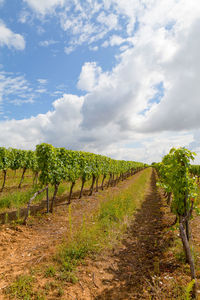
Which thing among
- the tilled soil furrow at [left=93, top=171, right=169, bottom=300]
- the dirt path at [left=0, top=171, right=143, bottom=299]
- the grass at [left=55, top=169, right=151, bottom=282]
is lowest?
the tilled soil furrow at [left=93, top=171, right=169, bottom=300]

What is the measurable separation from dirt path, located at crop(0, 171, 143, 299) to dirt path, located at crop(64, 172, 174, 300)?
170 cm

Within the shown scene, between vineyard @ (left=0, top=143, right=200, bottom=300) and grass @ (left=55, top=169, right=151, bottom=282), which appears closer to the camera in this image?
vineyard @ (left=0, top=143, right=200, bottom=300)

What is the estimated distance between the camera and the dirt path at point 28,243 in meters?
4.81

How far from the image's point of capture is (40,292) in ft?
12.5

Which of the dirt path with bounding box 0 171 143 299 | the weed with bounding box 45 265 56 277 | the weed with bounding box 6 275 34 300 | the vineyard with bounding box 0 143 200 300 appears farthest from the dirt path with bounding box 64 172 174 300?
the dirt path with bounding box 0 171 143 299

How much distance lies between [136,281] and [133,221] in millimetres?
4878

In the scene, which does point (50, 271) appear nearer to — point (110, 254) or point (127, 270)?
point (110, 254)

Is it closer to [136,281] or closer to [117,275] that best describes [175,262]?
[136,281]

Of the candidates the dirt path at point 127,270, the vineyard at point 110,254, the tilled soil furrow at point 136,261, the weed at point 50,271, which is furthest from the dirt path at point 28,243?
the tilled soil furrow at point 136,261

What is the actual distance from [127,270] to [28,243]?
406cm

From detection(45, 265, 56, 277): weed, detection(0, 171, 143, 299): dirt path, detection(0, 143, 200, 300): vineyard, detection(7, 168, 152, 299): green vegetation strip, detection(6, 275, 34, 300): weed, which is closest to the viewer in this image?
detection(6, 275, 34, 300): weed

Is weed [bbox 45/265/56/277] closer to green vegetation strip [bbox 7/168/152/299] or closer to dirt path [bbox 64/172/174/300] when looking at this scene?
green vegetation strip [bbox 7/168/152/299]

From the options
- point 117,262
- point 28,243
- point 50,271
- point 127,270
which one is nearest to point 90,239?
point 117,262

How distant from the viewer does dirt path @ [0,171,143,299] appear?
481cm
